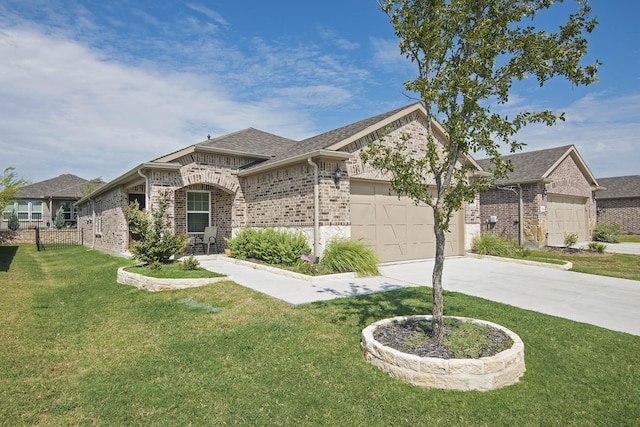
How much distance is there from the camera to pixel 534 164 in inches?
762

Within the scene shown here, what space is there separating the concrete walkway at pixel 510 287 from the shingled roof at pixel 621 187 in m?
25.0

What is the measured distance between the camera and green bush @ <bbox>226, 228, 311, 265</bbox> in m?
10.5

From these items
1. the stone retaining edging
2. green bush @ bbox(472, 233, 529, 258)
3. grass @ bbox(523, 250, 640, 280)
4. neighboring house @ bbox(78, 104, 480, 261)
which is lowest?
grass @ bbox(523, 250, 640, 280)

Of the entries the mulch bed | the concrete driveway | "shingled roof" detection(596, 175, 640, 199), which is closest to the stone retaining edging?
the concrete driveway

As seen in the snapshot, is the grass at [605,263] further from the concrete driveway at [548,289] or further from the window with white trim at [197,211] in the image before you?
the window with white trim at [197,211]

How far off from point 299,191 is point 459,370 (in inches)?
315

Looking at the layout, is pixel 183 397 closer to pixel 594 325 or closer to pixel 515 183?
pixel 594 325

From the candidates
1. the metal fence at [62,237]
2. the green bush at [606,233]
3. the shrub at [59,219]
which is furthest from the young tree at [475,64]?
the shrub at [59,219]

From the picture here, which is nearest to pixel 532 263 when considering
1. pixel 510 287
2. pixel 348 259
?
pixel 510 287

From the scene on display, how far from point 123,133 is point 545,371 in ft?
75.1

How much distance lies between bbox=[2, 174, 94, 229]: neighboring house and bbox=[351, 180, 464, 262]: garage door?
30293 millimetres

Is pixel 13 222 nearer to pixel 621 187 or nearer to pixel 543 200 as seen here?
pixel 543 200

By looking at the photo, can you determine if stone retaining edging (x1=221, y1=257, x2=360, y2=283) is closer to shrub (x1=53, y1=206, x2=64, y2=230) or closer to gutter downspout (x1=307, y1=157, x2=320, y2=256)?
gutter downspout (x1=307, y1=157, x2=320, y2=256)

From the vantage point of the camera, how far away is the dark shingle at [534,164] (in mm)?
18047
